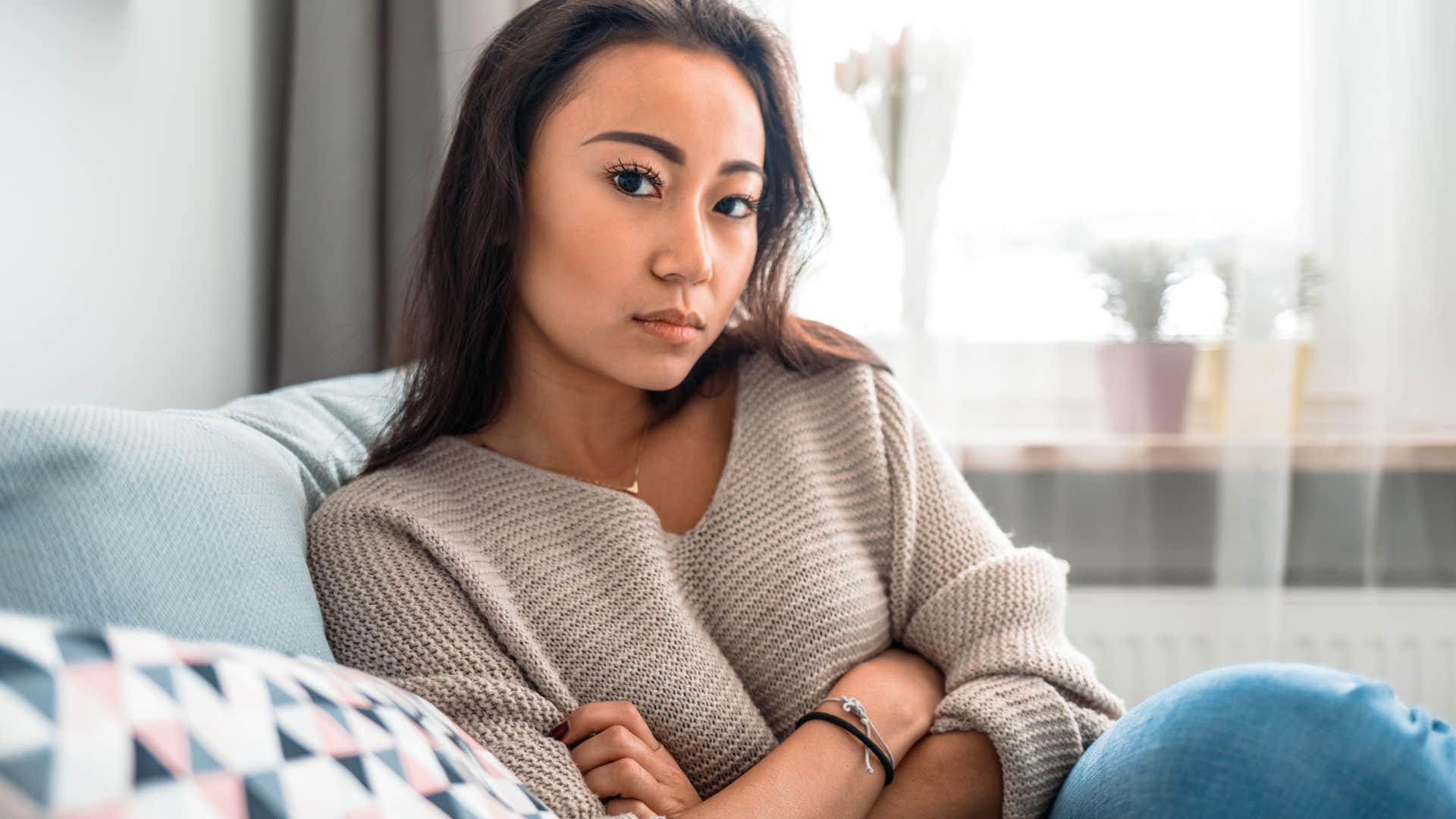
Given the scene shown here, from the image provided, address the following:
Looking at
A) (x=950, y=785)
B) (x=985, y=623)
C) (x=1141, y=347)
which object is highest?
(x=1141, y=347)

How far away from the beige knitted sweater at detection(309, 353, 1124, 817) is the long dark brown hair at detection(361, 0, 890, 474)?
5 cm

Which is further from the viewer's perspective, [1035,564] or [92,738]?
[1035,564]

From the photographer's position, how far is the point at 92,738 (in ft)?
1.30

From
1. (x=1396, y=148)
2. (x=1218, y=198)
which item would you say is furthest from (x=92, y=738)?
(x=1396, y=148)

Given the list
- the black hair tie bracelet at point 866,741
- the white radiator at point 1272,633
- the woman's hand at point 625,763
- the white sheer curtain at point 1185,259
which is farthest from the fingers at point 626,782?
the white radiator at point 1272,633

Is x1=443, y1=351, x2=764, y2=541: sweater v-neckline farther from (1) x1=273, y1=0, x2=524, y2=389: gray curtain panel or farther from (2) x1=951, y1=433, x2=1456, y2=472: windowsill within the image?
(2) x1=951, y1=433, x2=1456, y2=472: windowsill

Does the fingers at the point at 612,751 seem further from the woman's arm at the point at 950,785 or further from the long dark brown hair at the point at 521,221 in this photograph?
the long dark brown hair at the point at 521,221

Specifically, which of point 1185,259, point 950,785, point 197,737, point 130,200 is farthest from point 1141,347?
point 197,737

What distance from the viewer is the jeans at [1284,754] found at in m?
0.73

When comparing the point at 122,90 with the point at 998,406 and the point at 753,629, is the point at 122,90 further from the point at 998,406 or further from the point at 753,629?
the point at 998,406

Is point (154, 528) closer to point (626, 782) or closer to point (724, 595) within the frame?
point (626, 782)

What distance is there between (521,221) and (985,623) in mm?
544

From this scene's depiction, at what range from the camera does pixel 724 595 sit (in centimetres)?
106

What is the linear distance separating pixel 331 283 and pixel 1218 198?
1.48 meters
